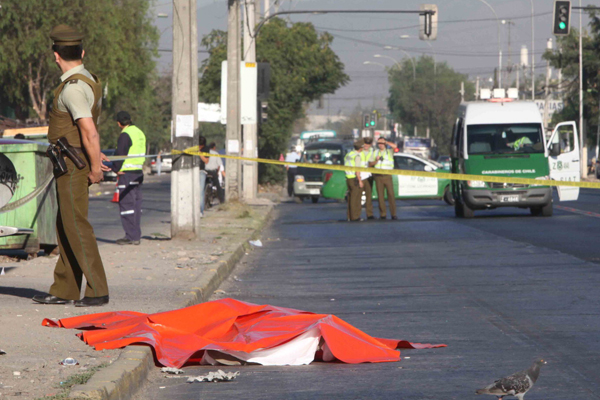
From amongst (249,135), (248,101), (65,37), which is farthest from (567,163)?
(65,37)

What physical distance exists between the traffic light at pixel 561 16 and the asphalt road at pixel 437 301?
13.1 m

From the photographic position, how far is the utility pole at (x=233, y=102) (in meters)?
24.2

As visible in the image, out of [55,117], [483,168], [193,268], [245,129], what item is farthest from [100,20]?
[55,117]

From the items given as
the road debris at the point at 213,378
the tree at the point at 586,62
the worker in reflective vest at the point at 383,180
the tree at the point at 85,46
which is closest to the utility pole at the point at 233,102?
the worker in reflective vest at the point at 383,180

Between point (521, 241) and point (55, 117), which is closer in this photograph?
point (55, 117)

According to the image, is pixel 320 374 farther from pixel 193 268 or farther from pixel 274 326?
pixel 193 268

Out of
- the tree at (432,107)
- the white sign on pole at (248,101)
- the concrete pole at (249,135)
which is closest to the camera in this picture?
the white sign on pole at (248,101)

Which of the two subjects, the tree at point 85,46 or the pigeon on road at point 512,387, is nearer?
the pigeon on road at point 512,387

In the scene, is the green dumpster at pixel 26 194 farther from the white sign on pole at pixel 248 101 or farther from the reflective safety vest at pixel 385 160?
A: the white sign on pole at pixel 248 101

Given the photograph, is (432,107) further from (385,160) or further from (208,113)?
(385,160)

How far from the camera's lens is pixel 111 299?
8.38 metres

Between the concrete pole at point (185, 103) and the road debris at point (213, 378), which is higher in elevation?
the concrete pole at point (185, 103)

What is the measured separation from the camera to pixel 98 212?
80.0ft

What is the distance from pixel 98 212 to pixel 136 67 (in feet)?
74.6
